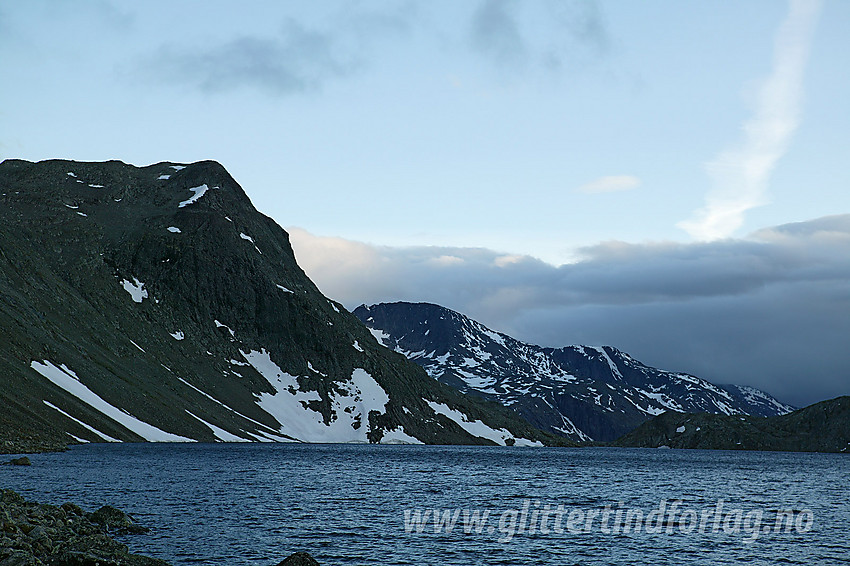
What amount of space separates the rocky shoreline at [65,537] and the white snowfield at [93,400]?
323ft

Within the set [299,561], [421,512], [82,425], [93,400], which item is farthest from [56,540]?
[93,400]

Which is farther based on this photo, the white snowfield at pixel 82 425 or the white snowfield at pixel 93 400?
the white snowfield at pixel 93 400

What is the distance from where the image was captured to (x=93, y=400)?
148m

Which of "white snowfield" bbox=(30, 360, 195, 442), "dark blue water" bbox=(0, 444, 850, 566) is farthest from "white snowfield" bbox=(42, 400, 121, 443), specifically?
"dark blue water" bbox=(0, 444, 850, 566)

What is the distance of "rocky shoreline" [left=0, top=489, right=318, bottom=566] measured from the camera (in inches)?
1249

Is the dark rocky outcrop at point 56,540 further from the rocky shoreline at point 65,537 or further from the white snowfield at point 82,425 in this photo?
the white snowfield at point 82,425

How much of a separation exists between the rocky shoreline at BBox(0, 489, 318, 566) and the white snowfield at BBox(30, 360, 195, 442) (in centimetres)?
9834

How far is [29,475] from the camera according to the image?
73.4m

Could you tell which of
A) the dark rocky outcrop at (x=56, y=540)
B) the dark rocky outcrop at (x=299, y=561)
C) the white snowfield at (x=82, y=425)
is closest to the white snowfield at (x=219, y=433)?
the white snowfield at (x=82, y=425)

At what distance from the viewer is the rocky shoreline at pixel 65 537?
104 ft

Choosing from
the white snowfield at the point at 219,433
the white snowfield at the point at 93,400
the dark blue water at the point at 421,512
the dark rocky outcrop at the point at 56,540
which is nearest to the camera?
the dark rocky outcrop at the point at 56,540

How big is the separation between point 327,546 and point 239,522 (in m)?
11.3

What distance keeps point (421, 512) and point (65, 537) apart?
32.6 m

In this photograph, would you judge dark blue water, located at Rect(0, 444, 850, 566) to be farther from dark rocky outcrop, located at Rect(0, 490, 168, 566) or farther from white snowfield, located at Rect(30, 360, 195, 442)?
white snowfield, located at Rect(30, 360, 195, 442)
